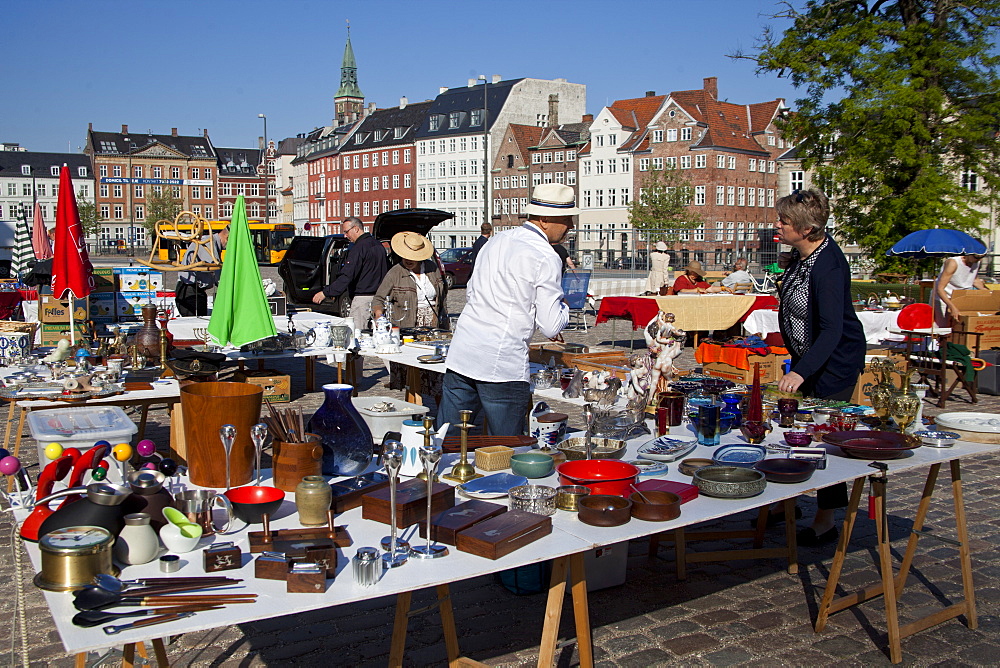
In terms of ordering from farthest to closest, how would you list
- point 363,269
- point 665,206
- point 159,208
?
point 159,208 < point 665,206 < point 363,269

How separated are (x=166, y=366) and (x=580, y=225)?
→ 5505cm

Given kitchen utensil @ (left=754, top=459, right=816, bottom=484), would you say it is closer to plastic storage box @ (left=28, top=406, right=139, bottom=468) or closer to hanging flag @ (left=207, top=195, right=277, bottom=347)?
plastic storage box @ (left=28, top=406, right=139, bottom=468)

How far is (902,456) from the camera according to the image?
3.51 meters

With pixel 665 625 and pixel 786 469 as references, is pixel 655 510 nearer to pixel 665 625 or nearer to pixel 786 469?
pixel 786 469

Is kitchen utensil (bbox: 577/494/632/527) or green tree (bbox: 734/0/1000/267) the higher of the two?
green tree (bbox: 734/0/1000/267)

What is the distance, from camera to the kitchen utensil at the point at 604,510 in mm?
2740

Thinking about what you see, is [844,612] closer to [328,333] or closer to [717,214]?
[328,333]

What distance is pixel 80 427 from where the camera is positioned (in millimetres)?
3805

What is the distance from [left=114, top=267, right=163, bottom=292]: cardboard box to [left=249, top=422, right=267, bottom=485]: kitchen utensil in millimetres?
7575

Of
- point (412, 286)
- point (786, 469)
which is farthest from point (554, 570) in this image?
point (412, 286)

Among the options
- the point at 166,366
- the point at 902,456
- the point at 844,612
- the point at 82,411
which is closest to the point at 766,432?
the point at 902,456

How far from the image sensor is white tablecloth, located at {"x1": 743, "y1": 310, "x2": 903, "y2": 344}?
448 inches

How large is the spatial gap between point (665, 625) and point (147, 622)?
2378 millimetres

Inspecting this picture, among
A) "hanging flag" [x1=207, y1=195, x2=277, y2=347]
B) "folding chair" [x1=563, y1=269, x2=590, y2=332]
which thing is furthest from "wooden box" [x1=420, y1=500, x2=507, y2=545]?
"folding chair" [x1=563, y1=269, x2=590, y2=332]
